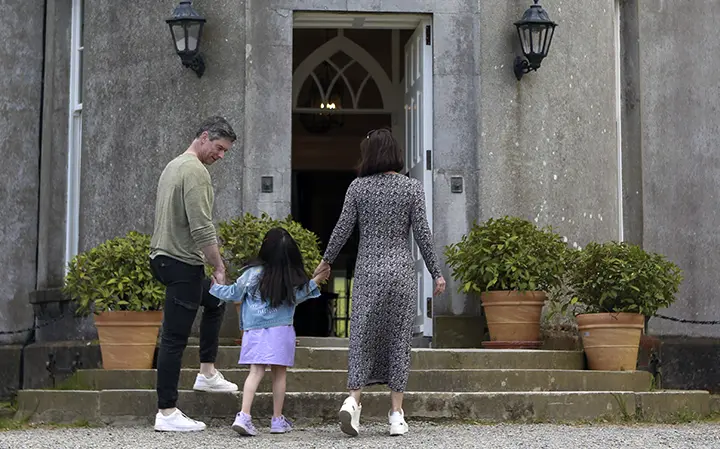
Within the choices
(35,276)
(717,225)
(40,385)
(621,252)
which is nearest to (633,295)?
(621,252)

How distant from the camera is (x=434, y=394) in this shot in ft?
25.1

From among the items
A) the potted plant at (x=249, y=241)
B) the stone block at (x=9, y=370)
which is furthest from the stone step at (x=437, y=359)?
the stone block at (x=9, y=370)

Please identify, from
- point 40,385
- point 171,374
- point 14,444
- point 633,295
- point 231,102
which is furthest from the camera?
point 40,385

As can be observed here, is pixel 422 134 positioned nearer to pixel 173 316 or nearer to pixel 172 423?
pixel 173 316

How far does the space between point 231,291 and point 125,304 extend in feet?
4.94

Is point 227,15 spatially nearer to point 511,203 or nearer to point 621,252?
point 511,203

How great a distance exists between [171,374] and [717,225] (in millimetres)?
7004

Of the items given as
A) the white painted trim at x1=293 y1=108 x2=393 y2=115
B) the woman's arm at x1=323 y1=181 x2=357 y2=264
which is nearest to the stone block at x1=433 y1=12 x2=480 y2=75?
the white painted trim at x1=293 y1=108 x2=393 y2=115

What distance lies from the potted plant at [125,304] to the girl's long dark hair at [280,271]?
150cm

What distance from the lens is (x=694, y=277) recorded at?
40.1 ft

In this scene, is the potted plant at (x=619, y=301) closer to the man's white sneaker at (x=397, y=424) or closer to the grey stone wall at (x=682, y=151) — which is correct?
the man's white sneaker at (x=397, y=424)

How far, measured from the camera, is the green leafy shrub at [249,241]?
8.93 metres

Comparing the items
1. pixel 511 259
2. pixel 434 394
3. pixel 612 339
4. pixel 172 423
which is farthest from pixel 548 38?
pixel 172 423

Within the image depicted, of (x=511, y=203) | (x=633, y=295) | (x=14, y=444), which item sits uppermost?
(x=511, y=203)
